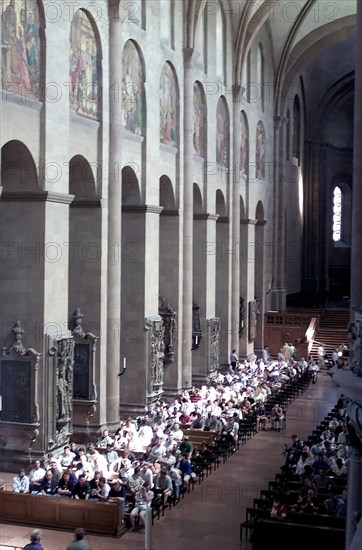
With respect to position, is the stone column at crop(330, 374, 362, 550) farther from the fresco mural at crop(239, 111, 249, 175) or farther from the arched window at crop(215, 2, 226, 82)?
the fresco mural at crop(239, 111, 249, 175)

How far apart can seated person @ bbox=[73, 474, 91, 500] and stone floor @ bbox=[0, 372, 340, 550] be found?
97 centimetres

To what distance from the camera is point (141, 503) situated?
51.6ft

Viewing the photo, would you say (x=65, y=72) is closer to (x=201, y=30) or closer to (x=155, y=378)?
(x=155, y=378)

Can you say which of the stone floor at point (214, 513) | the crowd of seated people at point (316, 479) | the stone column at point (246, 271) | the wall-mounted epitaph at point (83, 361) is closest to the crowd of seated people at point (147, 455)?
the stone floor at point (214, 513)

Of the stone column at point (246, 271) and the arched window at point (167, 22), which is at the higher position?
the arched window at point (167, 22)

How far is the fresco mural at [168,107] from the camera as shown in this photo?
1029 inches

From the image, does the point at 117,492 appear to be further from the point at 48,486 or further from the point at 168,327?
the point at 168,327

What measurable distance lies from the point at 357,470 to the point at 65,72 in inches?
488

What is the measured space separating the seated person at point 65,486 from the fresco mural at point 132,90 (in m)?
10.8

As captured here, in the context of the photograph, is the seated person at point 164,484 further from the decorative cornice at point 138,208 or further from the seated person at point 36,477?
the decorative cornice at point 138,208

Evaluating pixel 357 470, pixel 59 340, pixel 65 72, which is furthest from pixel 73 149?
pixel 357 470

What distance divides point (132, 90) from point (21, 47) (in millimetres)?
6427

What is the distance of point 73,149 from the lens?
20.1m

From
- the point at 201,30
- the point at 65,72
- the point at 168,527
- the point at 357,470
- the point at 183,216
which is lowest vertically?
the point at 168,527
